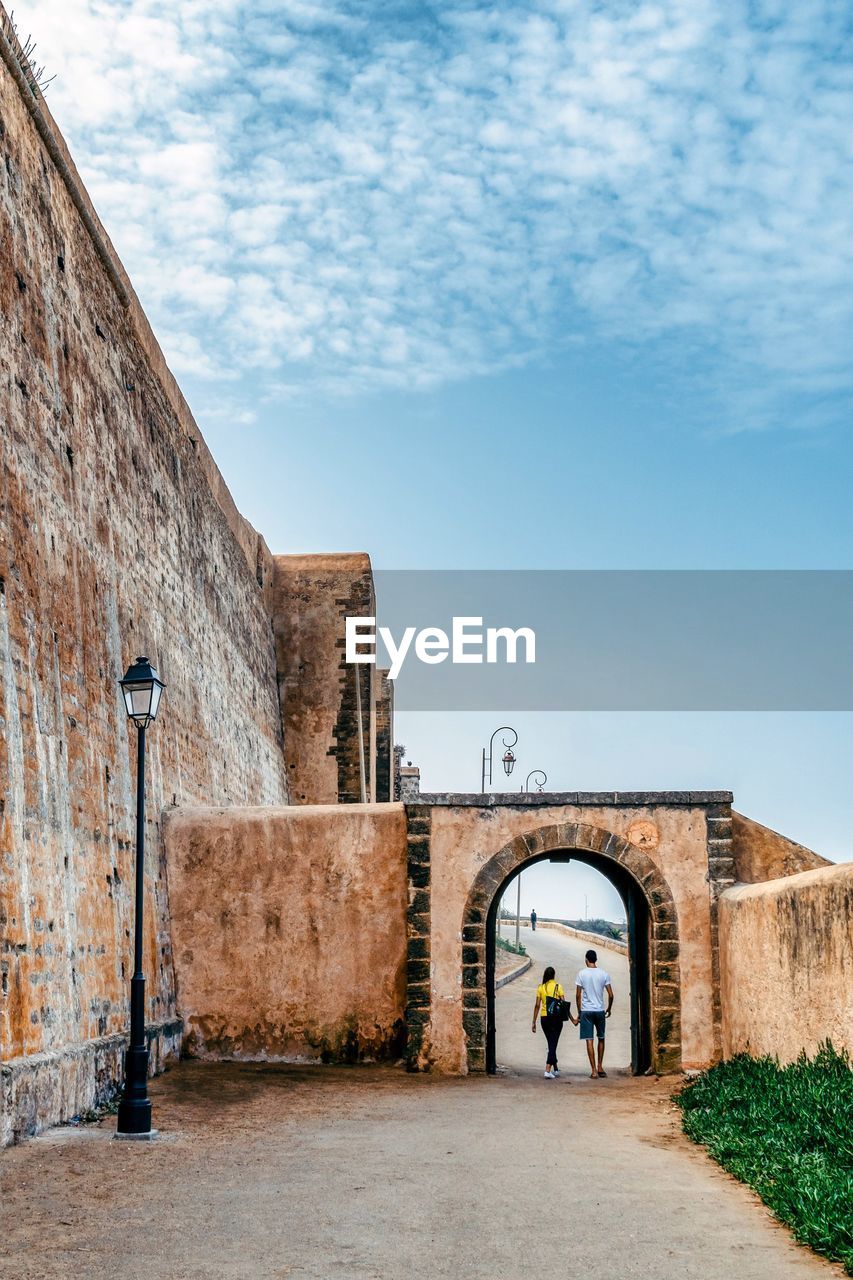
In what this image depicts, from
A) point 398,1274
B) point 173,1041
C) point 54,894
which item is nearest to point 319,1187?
point 398,1274

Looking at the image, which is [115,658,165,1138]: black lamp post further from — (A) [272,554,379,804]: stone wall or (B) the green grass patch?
(A) [272,554,379,804]: stone wall

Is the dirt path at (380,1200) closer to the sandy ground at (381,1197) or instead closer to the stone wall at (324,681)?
the sandy ground at (381,1197)

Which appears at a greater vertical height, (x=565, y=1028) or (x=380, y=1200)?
(x=380, y=1200)

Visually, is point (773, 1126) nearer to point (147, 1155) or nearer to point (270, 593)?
point (147, 1155)

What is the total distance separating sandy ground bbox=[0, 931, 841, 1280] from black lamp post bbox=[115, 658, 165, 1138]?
20cm

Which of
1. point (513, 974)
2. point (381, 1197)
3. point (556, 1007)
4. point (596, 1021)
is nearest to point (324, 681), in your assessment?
point (513, 974)

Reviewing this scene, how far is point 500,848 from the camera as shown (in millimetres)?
12453

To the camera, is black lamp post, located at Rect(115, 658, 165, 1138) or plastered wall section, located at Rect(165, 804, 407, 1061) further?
plastered wall section, located at Rect(165, 804, 407, 1061)

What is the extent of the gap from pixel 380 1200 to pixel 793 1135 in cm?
239

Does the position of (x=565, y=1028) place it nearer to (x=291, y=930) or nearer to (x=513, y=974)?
(x=513, y=974)

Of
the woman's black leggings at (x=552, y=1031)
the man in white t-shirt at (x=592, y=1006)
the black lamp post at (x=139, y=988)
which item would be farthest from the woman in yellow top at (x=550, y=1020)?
the black lamp post at (x=139, y=988)

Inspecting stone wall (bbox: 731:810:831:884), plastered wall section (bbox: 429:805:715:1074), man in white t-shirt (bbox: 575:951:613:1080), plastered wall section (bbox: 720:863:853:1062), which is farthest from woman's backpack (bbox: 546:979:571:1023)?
stone wall (bbox: 731:810:831:884)

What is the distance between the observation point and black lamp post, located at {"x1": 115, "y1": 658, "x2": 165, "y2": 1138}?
26.0ft

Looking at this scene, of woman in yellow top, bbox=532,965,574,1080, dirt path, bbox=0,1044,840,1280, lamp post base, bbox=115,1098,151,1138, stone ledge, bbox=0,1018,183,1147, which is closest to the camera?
dirt path, bbox=0,1044,840,1280
